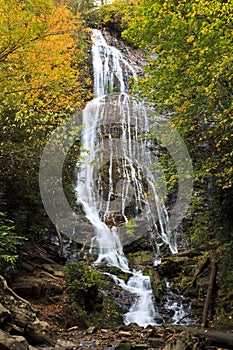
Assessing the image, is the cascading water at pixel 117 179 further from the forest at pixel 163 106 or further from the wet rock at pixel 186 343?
the wet rock at pixel 186 343

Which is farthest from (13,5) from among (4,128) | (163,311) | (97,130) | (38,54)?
(97,130)

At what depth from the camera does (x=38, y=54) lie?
926cm

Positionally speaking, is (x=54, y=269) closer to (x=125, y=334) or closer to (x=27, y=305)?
(x=27, y=305)

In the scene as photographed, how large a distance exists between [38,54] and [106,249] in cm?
958

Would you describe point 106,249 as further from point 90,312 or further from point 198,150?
point 198,150

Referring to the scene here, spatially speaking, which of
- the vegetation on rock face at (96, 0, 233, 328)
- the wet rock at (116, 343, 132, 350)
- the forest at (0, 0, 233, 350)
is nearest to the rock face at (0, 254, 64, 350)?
the forest at (0, 0, 233, 350)

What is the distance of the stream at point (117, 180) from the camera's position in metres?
16.6

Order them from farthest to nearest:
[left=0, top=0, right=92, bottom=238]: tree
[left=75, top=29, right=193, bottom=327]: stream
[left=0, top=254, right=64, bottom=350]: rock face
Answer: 1. [left=75, top=29, right=193, bottom=327]: stream
2. [left=0, top=0, right=92, bottom=238]: tree
3. [left=0, top=254, right=64, bottom=350]: rock face

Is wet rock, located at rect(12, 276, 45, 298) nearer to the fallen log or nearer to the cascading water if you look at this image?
the fallen log

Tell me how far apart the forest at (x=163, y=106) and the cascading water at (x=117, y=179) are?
519 cm

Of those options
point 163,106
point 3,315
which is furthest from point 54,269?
point 163,106

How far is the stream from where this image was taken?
16578mm

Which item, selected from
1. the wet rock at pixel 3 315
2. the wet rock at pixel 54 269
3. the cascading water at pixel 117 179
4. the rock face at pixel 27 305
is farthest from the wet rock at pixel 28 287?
the cascading water at pixel 117 179

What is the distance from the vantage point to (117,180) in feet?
63.2
